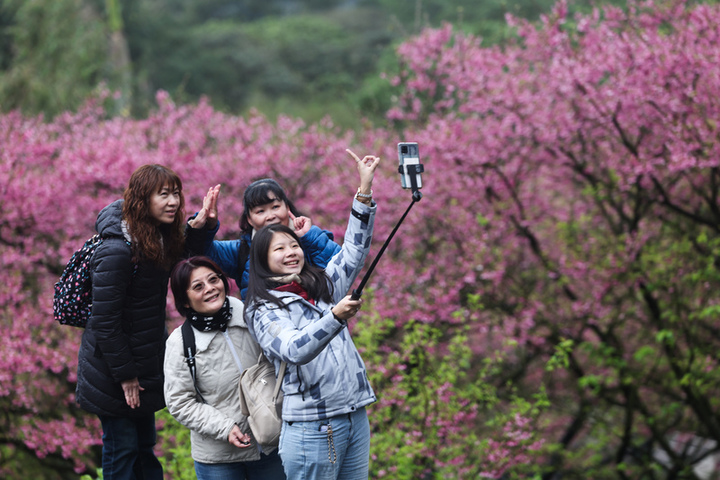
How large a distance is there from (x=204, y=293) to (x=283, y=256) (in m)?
0.34

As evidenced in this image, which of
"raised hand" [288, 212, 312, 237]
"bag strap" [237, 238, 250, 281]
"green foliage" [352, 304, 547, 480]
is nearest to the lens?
"raised hand" [288, 212, 312, 237]

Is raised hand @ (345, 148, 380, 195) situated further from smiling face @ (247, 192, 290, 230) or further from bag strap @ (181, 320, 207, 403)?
bag strap @ (181, 320, 207, 403)

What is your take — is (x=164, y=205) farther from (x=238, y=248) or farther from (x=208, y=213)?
(x=238, y=248)

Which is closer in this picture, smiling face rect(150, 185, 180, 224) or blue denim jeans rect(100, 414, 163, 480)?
smiling face rect(150, 185, 180, 224)

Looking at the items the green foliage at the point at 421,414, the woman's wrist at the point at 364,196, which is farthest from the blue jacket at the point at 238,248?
the green foliage at the point at 421,414

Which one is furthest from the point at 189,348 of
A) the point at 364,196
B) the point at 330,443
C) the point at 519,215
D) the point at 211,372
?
the point at 519,215

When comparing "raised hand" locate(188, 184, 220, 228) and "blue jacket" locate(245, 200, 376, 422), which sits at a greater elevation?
"raised hand" locate(188, 184, 220, 228)

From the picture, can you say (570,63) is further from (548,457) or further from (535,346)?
(548,457)

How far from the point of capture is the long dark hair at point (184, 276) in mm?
2521

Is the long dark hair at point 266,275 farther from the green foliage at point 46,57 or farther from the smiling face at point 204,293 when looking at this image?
the green foliage at point 46,57

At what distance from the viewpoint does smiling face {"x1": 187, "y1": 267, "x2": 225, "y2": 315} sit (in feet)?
8.23

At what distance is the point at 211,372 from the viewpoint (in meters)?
2.53

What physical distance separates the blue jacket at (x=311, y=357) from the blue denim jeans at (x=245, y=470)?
0.42 meters

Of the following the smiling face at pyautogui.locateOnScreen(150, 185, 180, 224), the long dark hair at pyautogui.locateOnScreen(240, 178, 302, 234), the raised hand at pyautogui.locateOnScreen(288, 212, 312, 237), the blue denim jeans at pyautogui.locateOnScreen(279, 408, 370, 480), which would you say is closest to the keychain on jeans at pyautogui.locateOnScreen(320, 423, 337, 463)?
the blue denim jeans at pyautogui.locateOnScreen(279, 408, 370, 480)
